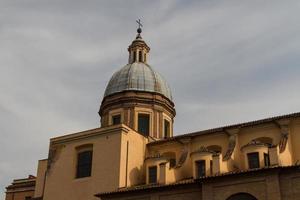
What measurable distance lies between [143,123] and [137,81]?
12.2 feet

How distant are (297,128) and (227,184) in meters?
6.29

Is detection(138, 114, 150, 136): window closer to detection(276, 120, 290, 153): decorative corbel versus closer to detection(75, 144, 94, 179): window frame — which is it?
detection(75, 144, 94, 179): window frame

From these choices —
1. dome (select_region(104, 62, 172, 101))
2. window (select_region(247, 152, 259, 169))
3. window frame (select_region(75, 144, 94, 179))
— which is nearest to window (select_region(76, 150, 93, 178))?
window frame (select_region(75, 144, 94, 179))

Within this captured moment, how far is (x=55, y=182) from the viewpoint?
3247 centimetres

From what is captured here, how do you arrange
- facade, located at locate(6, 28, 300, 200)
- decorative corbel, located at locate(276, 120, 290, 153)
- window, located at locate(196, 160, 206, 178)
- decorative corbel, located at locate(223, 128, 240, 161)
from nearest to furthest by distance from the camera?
facade, located at locate(6, 28, 300, 200) < decorative corbel, located at locate(276, 120, 290, 153) < window, located at locate(196, 160, 206, 178) < decorative corbel, located at locate(223, 128, 240, 161)

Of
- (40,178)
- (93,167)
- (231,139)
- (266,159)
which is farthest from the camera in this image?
(40,178)

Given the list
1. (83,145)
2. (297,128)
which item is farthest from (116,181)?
(297,128)

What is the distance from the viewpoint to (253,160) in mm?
26344

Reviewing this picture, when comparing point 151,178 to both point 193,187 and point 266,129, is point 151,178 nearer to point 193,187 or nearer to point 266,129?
point 193,187

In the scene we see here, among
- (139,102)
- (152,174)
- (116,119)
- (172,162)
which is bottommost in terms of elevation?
(152,174)

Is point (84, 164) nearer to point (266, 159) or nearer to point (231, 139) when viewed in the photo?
point (231, 139)

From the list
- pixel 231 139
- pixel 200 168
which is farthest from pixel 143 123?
pixel 200 168

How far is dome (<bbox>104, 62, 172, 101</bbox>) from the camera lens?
125 feet

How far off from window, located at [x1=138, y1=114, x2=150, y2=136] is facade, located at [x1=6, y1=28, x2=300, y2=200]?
0.08 meters
